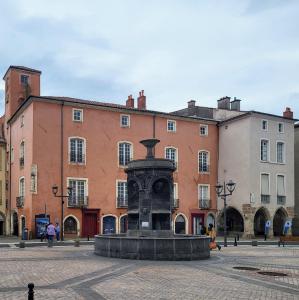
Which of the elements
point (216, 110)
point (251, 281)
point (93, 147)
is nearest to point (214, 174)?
point (216, 110)

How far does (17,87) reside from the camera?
48281 mm

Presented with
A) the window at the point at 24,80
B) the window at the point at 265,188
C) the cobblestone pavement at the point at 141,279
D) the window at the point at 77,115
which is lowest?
the cobblestone pavement at the point at 141,279

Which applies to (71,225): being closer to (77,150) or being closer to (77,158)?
(77,158)

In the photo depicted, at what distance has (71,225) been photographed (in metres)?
41.5

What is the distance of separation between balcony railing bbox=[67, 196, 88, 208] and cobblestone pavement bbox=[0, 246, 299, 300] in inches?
802

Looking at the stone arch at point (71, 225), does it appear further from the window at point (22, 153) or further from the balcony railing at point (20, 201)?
the window at point (22, 153)

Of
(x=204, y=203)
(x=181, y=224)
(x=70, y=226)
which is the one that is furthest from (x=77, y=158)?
(x=204, y=203)

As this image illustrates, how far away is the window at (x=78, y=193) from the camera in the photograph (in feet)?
136

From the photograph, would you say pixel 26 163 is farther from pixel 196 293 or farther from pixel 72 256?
pixel 196 293

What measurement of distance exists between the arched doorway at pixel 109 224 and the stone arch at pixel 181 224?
621cm

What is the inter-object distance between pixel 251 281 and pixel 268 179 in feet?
A: 111

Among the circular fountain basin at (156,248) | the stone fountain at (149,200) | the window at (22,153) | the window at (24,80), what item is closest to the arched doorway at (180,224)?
the window at (22,153)

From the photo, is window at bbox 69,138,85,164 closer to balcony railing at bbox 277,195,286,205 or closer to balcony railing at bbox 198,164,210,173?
balcony railing at bbox 198,164,210,173

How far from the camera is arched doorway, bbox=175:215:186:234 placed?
46.3 metres
